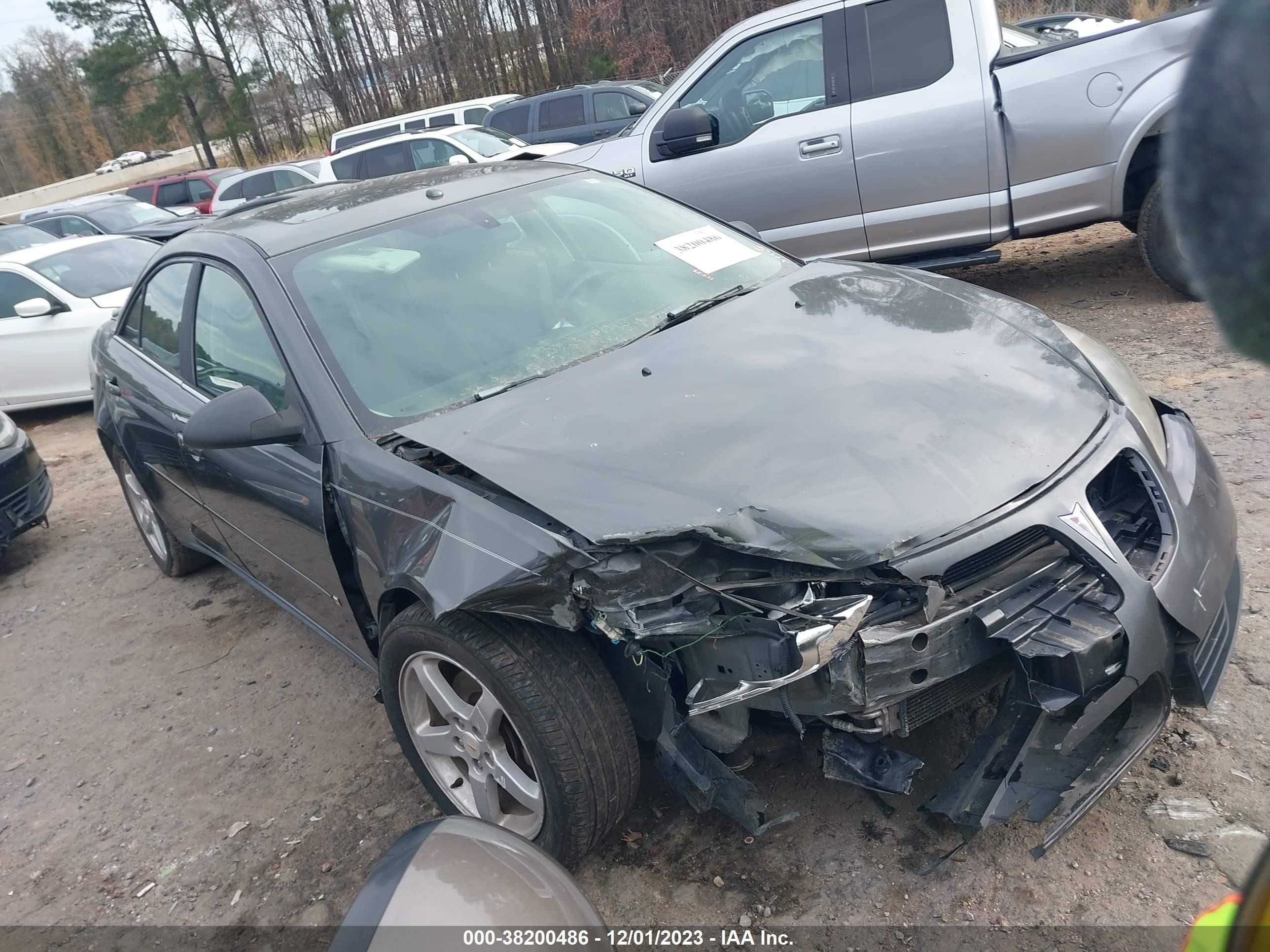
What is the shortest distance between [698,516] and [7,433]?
5259 mm

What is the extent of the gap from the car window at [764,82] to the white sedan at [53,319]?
17.0 ft

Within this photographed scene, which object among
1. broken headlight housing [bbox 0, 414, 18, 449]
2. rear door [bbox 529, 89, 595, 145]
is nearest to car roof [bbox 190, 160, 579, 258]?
broken headlight housing [bbox 0, 414, 18, 449]

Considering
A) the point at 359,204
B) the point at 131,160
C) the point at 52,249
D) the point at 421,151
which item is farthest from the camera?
the point at 131,160

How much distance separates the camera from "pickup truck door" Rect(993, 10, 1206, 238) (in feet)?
16.7

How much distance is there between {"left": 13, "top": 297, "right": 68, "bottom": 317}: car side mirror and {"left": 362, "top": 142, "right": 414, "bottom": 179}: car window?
598 centimetres

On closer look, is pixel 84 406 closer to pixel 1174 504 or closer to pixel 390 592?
pixel 390 592

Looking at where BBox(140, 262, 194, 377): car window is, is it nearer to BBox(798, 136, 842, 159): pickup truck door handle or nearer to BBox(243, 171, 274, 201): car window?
BBox(798, 136, 842, 159): pickup truck door handle

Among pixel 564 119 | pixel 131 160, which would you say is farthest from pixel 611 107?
pixel 131 160

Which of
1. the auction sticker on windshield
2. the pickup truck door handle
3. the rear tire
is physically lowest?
the rear tire

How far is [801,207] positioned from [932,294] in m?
3.03

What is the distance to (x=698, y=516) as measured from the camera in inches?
83.7

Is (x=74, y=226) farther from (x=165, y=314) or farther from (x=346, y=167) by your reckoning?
(x=165, y=314)

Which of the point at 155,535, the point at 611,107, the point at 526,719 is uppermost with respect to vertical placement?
the point at 611,107

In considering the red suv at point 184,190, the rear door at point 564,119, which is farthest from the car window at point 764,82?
the red suv at point 184,190
